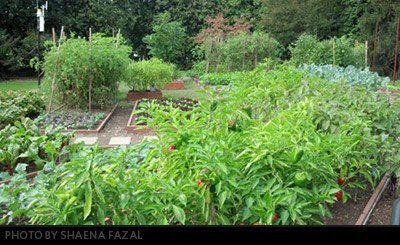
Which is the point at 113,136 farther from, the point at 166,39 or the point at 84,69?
the point at 166,39

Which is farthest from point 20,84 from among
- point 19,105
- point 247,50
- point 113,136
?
point 247,50

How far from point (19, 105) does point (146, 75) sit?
101 inches

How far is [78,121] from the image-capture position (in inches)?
225

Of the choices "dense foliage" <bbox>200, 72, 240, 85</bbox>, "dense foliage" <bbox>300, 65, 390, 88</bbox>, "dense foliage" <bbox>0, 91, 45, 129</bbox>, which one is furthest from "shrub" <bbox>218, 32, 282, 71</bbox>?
"dense foliage" <bbox>0, 91, 45, 129</bbox>

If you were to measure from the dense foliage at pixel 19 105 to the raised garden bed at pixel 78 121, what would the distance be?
0.30 metres

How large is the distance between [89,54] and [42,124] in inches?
52.9

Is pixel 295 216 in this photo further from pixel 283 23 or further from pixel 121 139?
pixel 283 23

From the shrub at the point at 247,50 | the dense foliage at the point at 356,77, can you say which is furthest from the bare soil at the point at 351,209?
the shrub at the point at 247,50

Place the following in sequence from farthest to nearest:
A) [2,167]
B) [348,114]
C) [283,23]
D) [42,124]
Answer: [283,23]
[42,124]
[2,167]
[348,114]

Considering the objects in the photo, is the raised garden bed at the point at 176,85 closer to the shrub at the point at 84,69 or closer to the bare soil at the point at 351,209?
the shrub at the point at 84,69

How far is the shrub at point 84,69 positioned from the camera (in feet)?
20.7

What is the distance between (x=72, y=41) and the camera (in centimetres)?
659
